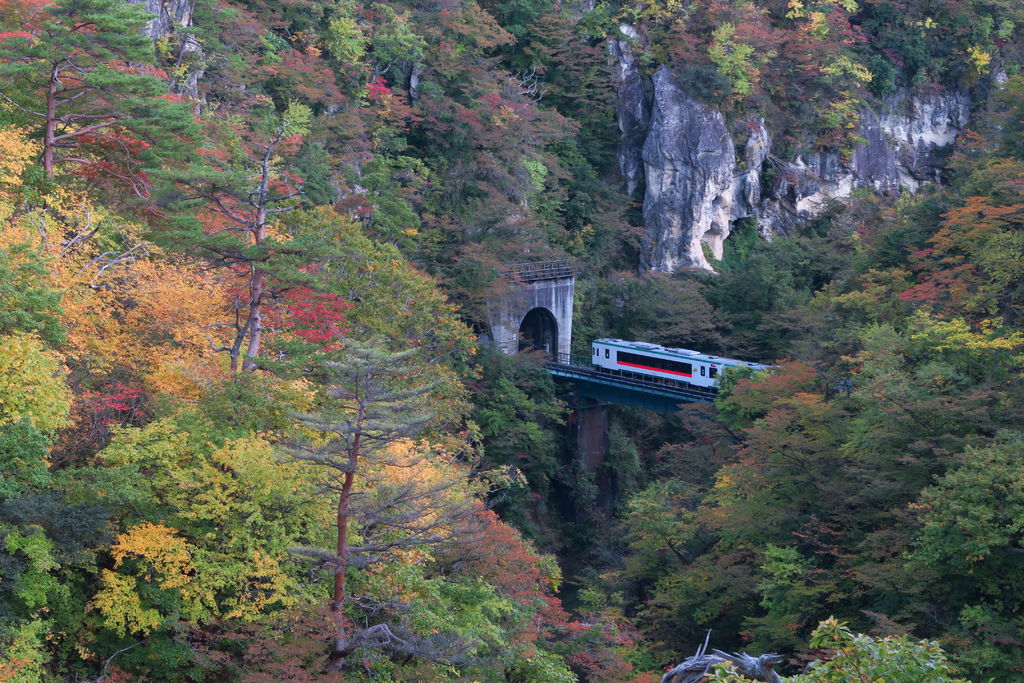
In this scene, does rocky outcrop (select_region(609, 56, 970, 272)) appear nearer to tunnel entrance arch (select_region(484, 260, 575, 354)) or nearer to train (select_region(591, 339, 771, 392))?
tunnel entrance arch (select_region(484, 260, 575, 354))

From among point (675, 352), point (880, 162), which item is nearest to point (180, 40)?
point (675, 352)

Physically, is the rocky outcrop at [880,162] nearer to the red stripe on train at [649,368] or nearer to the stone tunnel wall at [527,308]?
the stone tunnel wall at [527,308]

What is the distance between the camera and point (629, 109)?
127 feet

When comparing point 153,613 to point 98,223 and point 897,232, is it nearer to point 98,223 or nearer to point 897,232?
point 98,223

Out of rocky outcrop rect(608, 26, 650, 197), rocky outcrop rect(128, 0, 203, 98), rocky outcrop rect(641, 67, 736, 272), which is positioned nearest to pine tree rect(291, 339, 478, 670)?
rocky outcrop rect(128, 0, 203, 98)

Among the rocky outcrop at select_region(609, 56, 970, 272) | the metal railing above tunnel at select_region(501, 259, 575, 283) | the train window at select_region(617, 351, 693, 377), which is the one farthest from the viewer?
the rocky outcrop at select_region(609, 56, 970, 272)

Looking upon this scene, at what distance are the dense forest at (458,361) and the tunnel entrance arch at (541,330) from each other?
143 cm

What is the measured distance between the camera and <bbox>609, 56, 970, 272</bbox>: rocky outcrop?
37.1 m

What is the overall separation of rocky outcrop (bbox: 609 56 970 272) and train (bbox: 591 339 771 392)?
687 centimetres

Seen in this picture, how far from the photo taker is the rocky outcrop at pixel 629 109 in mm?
38312

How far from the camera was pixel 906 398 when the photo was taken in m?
16.3

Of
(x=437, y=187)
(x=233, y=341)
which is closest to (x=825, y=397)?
(x=233, y=341)

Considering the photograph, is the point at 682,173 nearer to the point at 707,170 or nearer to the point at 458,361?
the point at 707,170

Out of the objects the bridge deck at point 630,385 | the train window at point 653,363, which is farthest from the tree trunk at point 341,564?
the train window at point 653,363
